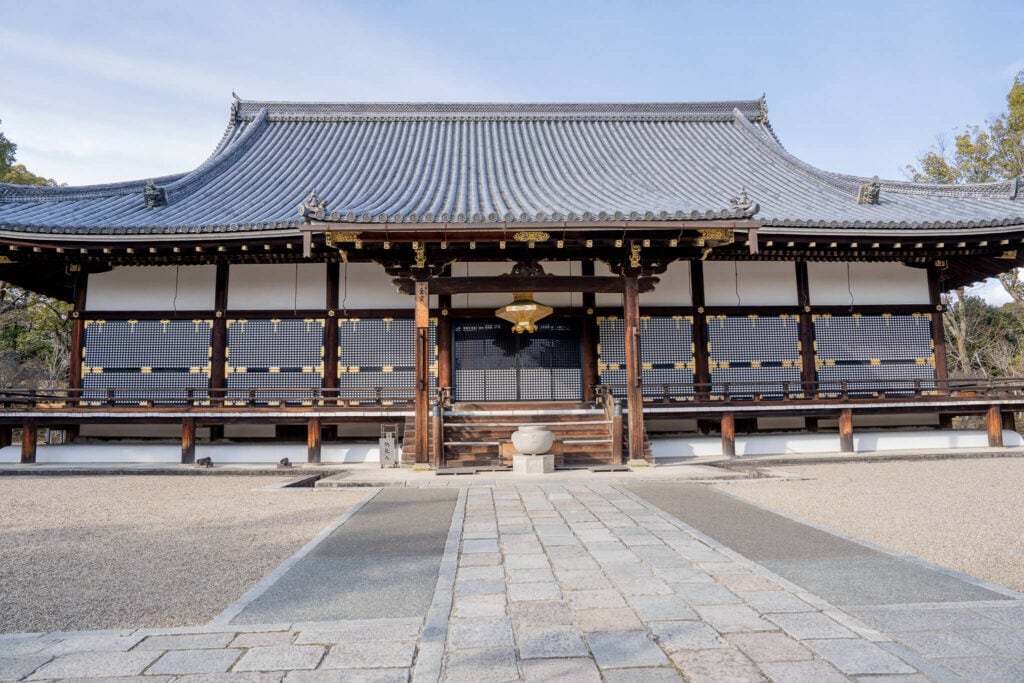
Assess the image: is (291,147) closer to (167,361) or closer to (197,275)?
(197,275)

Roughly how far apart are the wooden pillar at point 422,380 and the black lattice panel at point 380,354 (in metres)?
1.94

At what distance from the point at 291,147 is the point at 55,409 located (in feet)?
30.3

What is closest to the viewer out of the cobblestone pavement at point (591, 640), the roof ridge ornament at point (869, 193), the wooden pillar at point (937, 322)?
the cobblestone pavement at point (591, 640)

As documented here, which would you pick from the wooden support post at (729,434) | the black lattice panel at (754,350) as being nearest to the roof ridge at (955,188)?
the black lattice panel at (754,350)

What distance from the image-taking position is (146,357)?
11914 mm

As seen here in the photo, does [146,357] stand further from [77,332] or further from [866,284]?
[866,284]

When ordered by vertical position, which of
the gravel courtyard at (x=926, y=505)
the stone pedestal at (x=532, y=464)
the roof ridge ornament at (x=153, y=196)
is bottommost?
the gravel courtyard at (x=926, y=505)

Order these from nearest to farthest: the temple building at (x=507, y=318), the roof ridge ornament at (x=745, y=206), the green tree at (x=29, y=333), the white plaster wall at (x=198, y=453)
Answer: the roof ridge ornament at (x=745, y=206)
the temple building at (x=507, y=318)
the white plaster wall at (x=198, y=453)
the green tree at (x=29, y=333)

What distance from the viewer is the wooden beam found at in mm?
10141

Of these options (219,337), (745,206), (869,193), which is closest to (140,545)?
(219,337)

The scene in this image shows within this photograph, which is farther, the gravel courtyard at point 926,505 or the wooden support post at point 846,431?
the wooden support post at point 846,431

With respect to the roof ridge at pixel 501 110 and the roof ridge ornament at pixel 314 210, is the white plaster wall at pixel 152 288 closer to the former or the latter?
the roof ridge ornament at pixel 314 210

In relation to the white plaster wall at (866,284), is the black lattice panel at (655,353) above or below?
below

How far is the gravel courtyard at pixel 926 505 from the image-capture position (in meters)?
4.56
